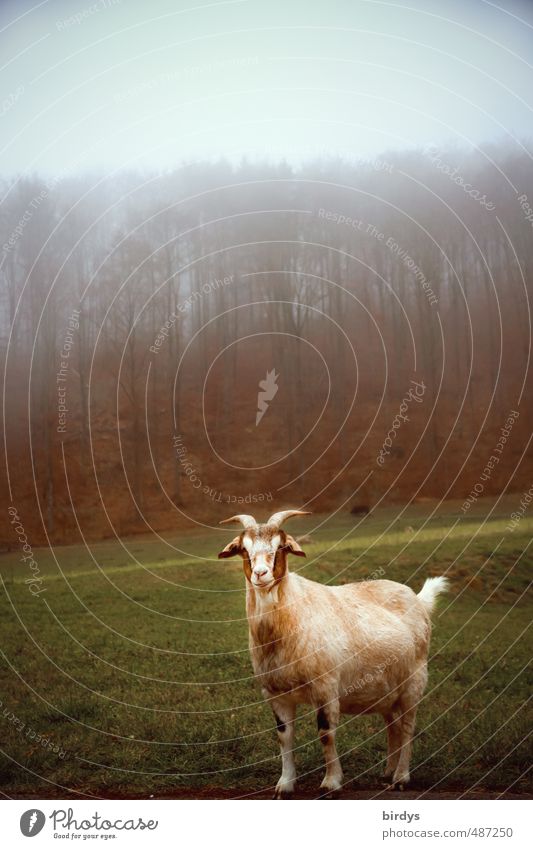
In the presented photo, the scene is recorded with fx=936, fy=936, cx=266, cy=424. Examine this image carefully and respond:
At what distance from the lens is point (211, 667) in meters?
8.49

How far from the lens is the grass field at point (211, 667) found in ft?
24.5

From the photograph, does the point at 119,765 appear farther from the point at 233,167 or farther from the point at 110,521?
the point at 233,167

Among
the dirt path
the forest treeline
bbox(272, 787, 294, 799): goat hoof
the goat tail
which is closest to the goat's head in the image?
the goat tail

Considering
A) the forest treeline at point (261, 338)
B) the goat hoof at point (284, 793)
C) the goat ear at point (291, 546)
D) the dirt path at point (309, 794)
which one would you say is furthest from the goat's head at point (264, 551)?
the forest treeline at point (261, 338)

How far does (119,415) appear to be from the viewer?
29.9ft

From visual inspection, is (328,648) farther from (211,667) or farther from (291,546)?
(211,667)

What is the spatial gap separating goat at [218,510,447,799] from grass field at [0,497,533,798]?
606mm

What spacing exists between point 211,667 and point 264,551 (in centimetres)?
261

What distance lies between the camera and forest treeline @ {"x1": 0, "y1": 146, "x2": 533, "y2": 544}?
29.3ft

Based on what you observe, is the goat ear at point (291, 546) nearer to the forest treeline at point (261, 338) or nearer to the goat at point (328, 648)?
the goat at point (328, 648)

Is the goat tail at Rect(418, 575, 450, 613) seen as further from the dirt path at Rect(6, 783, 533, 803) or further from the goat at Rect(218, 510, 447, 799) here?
the dirt path at Rect(6, 783, 533, 803)

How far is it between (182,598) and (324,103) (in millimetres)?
4893

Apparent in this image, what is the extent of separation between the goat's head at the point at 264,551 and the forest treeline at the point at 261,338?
2437 millimetres
